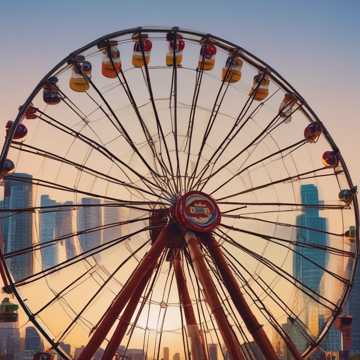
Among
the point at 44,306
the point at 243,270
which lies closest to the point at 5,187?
the point at 44,306

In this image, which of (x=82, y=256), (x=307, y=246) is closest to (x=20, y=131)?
(x=82, y=256)

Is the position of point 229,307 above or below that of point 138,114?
below

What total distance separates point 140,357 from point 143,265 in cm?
483

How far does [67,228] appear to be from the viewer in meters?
33.9

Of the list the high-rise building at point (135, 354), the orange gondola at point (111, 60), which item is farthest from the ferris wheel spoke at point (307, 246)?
the orange gondola at point (111, 60)

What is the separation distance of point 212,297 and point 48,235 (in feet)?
21.9

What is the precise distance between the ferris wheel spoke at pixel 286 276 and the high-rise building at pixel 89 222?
13.5ft

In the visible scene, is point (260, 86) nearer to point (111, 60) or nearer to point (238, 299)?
point (111, 60)

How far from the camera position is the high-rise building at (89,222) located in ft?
110

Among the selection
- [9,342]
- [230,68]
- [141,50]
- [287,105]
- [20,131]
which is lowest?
[9,342]

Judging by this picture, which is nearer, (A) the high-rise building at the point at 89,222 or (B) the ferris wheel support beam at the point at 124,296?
(B) the ferris wheel support beam at the point at 124,296

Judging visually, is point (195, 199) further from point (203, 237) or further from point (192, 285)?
point (192, 285)

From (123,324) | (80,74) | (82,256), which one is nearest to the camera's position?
(123,324)

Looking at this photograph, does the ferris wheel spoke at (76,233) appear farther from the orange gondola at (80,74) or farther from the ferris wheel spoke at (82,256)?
the orange gondola at (80,74)
